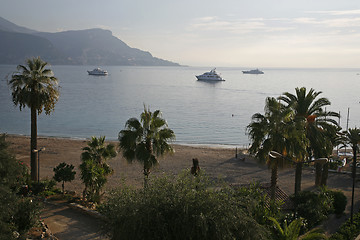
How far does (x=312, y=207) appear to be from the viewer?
16.4 meters

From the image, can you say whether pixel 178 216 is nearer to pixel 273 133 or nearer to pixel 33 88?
pixel 273 133

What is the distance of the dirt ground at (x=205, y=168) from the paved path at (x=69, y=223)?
525 centimetres

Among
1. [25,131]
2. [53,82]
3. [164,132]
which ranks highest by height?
[53,82]

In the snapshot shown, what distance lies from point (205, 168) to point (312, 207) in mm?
13545

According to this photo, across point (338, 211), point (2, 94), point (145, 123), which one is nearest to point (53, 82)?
point (145, 123)

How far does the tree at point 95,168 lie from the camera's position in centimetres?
1572

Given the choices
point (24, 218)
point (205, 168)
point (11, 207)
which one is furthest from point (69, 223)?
point (205, 168)

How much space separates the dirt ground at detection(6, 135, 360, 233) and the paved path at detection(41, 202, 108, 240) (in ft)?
17.2

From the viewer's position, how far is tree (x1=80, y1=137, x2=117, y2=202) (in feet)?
51.6

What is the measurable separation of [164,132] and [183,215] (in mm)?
7739

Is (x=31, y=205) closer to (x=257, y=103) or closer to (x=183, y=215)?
(x=183, y=215)

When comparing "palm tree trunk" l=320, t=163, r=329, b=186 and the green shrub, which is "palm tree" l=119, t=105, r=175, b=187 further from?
"palm tree trunk" l=320, t=163, r=329, b=186

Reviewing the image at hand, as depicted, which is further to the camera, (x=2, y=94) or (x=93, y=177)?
(x=2, y=94)

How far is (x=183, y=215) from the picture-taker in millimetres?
8766
